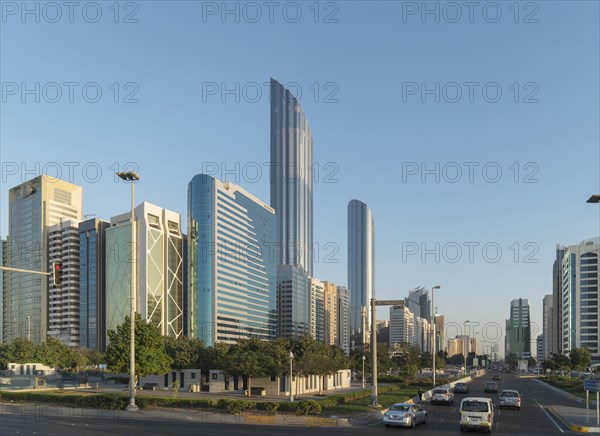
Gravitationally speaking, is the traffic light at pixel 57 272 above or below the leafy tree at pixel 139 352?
above

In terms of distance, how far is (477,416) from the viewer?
33594 mm

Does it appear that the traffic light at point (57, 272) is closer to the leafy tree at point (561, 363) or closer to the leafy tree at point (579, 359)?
the leafy tree at point (579, 359)

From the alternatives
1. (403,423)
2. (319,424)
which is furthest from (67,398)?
(403,423)

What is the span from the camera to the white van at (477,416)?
33500 millimetres

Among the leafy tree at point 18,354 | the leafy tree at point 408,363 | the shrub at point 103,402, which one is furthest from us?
the leafy tree at point 18,354

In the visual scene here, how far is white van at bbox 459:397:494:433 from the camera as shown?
33.5 meters

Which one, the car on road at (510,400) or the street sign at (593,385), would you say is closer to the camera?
the street sign at (593,385)

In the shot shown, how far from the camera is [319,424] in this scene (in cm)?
3712

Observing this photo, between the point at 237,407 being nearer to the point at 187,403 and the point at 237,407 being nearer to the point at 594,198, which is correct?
the point at 187,403

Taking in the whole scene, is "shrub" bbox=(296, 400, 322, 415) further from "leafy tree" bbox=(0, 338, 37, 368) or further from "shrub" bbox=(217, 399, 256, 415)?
"leafy tree" bbox=(0, 338, 37, 368)

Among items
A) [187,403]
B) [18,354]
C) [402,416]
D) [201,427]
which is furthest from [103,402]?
[18,354]

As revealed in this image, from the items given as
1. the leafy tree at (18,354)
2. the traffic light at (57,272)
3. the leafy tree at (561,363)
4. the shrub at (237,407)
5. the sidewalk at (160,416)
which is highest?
the traffic light at (57,272)

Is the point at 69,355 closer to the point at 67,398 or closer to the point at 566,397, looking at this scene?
the point at 67,398

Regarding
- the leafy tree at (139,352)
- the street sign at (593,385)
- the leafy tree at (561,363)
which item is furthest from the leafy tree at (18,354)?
the leafy tree at (561,363)
